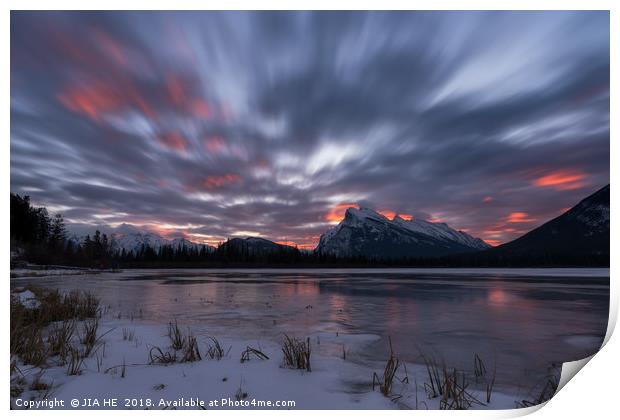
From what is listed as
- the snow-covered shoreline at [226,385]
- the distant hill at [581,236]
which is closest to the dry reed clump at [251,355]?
the snow-covered shoreline at [226,385]

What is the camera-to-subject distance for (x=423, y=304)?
1603 centimetres

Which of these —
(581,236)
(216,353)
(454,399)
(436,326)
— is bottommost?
(436,326)

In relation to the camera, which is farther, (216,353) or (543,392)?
(216,353)

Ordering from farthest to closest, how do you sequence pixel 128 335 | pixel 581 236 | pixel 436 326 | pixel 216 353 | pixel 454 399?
pixel 581 236, pixel 436 326, pixel 128 335, pixel 216 353, pixel 454 399

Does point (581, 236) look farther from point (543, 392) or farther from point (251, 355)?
point (251, 355)

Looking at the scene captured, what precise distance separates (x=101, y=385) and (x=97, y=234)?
122227mm

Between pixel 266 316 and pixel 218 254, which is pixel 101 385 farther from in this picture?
pixel 218 254

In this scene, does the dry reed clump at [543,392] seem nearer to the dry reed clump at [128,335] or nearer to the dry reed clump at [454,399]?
the dry reed clump at [454,399]

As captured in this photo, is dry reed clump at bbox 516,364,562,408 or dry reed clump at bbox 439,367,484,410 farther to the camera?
dry reed clump at bbox 516,364,562,408

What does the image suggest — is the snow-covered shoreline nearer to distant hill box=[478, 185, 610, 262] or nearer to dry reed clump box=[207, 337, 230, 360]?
dry reed clump box=[207, 337, 230, 360]

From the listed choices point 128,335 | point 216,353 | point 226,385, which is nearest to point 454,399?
point 226,385

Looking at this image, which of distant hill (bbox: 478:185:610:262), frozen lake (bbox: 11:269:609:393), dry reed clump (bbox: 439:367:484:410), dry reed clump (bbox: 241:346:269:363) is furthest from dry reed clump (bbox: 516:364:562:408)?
dry reed clump (bbox: 241:346:269:363)

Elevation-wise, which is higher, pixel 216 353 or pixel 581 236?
pixel 581 236
